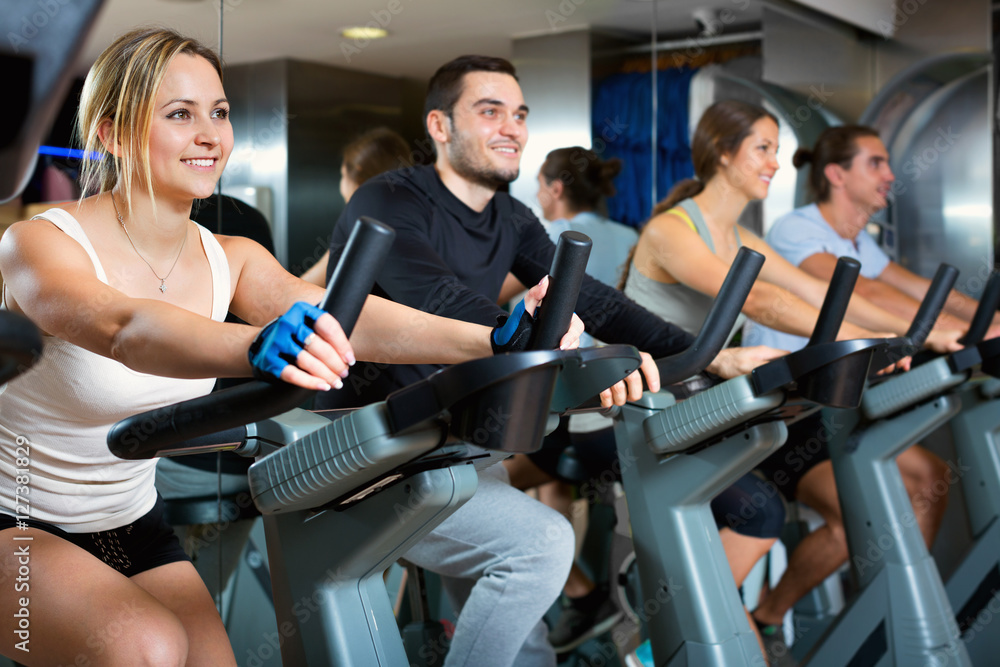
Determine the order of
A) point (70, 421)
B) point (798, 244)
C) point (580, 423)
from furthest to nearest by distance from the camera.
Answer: point (798, 244) < point (580, 423) < point (70, 421)

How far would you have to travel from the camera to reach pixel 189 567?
1439 mm

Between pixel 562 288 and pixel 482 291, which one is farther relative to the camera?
pixel 482 291

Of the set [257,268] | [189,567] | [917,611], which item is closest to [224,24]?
[257,268]

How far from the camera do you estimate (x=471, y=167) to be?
212 cm

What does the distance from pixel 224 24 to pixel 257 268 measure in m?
0.80

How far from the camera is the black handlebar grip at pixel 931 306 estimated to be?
7.19 feet

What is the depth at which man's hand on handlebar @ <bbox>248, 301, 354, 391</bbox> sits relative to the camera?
2.64ft

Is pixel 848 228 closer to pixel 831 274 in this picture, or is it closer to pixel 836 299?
pixel 831 274

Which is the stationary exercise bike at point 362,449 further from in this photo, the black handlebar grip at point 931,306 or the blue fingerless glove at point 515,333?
the black handlebar grip at point 931,306

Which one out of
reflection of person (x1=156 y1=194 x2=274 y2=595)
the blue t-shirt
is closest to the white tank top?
reflection of person (x1=156 y1=194 x2=274 y2=595)

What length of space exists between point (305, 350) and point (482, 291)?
1.30 metres

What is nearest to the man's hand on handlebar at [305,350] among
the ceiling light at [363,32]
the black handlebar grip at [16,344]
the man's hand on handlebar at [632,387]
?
the black handlebar grip at [16,344]

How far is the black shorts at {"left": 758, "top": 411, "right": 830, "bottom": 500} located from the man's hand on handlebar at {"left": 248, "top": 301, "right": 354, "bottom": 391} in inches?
86.3

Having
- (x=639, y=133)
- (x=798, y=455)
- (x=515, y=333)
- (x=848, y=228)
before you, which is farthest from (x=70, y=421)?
(x=848, y=228)
